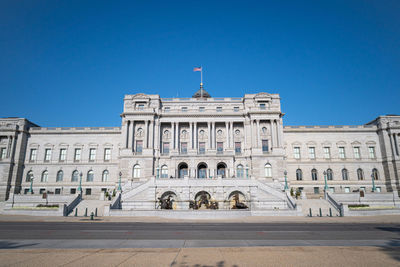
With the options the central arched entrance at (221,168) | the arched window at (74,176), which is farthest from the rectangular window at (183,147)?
the arched window at (74,176)

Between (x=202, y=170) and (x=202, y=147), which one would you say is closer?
(x=202, y=170)

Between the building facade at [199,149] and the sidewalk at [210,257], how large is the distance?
4071 centimetres

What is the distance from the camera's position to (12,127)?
57.5 meters

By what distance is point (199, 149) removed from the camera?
5738 cm

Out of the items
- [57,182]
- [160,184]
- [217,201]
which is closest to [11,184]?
[57,182]

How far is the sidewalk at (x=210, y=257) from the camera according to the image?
8719 mm

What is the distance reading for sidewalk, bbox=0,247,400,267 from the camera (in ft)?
28.6

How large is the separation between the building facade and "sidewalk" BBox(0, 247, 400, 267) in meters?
40.7

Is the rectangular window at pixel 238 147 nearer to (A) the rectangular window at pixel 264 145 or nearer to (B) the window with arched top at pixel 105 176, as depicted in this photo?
(A) the rectangular window at pixel 264 145

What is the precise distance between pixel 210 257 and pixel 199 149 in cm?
4785

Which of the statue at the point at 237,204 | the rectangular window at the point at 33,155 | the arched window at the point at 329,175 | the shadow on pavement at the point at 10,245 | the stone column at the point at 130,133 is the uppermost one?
the stone column at the point at 130,133

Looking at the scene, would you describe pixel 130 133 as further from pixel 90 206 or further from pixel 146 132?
pixel 90 206

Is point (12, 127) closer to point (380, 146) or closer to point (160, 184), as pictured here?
point (160, 184)

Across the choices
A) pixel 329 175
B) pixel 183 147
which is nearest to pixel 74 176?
pixel 183 147
